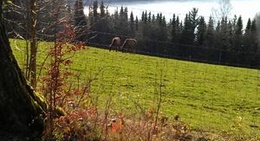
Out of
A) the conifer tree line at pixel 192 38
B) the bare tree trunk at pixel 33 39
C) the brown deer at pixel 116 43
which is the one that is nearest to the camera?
the bare tree trunk at pixel 33 39

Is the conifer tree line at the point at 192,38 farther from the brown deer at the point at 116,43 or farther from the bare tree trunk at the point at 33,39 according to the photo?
the bare tree trunk at the point at 33,39

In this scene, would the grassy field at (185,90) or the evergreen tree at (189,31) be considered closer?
the grassy field at (185,90)

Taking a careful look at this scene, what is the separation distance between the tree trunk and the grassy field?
8.81 ft

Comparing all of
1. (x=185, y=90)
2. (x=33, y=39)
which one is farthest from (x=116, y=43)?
(x=33, y=39)

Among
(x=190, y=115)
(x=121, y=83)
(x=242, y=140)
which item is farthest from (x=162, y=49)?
(x=242, y=140)

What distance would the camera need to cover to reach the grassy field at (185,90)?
1407cm

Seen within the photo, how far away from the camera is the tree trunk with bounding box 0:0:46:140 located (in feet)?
18.0

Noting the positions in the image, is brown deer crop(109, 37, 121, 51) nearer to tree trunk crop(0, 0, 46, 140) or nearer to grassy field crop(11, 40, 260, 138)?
grassy field crop(11, 40, 260, 138)

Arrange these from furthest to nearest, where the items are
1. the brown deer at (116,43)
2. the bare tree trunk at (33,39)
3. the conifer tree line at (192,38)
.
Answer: the conifer tree line at (192,38)
the brown deer at (116,43)
the bare tree trunk at (33,39)

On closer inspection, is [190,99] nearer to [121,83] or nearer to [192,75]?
[121,83]

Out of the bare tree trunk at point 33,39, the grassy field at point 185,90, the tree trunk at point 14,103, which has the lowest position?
the grassy field at point 185,90

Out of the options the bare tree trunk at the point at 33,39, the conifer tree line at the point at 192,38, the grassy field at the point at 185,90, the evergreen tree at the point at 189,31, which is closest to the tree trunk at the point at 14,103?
the bare tree trunk at the point at 33,39

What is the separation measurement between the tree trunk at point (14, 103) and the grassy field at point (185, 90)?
2685 millimetres

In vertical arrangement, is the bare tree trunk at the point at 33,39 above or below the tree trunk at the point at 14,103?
above
